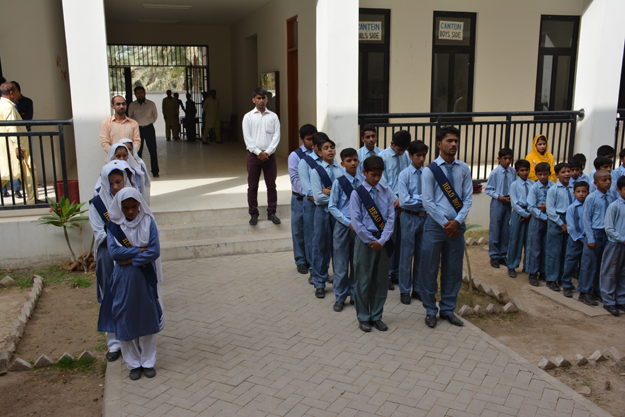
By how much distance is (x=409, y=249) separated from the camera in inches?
222

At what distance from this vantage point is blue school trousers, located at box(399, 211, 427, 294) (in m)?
5.56

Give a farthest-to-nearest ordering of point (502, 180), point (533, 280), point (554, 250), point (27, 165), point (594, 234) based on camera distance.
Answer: point (27, 165) < point (502, 180) < point (533, 280) < point (554, 250) < point (594, 234)

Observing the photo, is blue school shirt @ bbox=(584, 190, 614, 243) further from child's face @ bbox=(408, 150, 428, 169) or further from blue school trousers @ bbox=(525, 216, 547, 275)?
child's face @ bbox=(408, 150, 428, 169)

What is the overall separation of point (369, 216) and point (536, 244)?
113 inches

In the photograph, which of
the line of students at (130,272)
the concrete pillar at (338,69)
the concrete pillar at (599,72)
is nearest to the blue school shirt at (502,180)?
the concrete pillar at (338,69)

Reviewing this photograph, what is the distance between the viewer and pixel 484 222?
8977 mm

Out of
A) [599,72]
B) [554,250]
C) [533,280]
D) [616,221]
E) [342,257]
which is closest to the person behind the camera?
[342,257]

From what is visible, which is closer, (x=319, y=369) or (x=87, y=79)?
(x=319, y=369)

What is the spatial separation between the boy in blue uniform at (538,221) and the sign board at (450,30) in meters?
5.93

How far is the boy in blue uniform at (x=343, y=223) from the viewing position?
5195 mm

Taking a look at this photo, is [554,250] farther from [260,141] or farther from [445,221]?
[260,141]

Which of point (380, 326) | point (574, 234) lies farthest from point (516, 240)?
point (380, 326)

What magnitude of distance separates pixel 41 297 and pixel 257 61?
474 inches

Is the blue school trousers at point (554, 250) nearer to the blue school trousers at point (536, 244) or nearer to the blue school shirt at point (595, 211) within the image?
the blue school trousers at point (536, 244)
